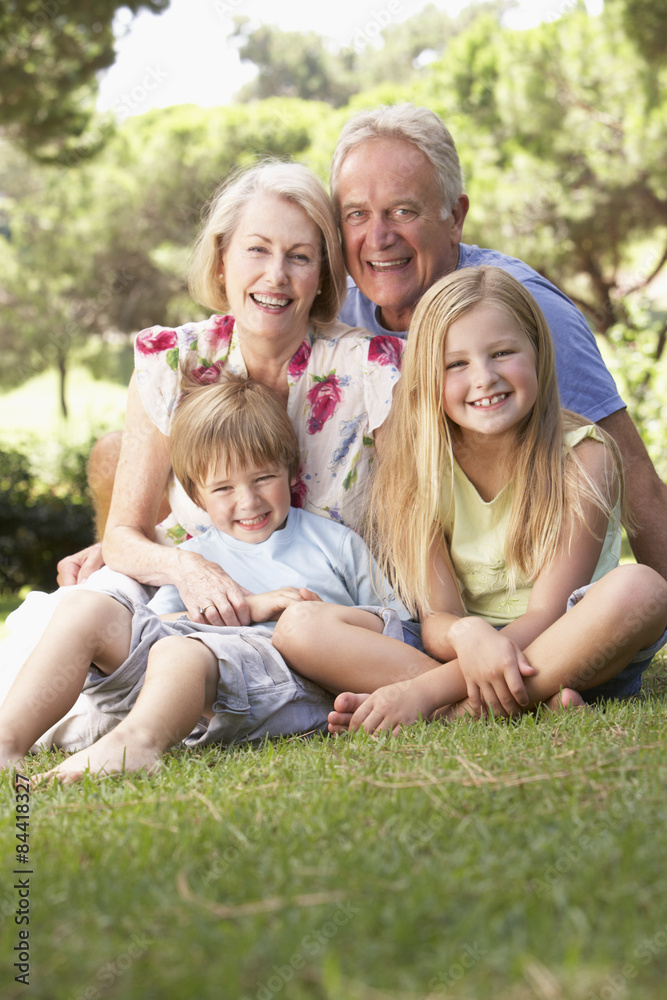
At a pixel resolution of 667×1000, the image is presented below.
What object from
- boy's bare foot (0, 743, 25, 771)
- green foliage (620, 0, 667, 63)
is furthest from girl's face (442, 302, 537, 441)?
green foliage (620, 0, 667, 63)

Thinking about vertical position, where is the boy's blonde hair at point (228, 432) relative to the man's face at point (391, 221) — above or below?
below

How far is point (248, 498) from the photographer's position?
9.68 ft

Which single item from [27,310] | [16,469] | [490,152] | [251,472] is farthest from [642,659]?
[27,310]

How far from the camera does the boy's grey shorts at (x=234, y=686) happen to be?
96.9 inches

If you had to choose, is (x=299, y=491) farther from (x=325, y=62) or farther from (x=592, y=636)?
(x=325, y=62)

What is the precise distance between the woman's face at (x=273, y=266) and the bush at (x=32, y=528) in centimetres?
512

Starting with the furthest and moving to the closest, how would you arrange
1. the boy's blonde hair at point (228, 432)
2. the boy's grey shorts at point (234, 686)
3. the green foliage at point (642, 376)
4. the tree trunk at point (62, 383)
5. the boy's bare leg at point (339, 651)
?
the tree trunk at point (62, 383) < the green foliage at point (642, 376) < the boy's blonde hair at point (228, 432) < the boy's bare leg at point (339, 651) < the boy's grey shorts at point (234, 686)

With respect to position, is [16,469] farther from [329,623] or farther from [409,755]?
[409,755]

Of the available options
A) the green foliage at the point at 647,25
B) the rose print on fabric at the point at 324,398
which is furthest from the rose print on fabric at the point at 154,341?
the green foliage at the point at 647,25

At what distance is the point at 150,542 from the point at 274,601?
0.52 m

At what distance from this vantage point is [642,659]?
9.04 ft

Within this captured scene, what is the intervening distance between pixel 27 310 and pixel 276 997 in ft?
70.7

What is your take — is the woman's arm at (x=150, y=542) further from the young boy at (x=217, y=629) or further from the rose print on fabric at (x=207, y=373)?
the rose print on fabric at (x=207, y=373)

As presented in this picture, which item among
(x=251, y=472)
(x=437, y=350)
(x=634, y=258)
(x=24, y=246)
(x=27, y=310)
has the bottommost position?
(x=251, y=472)
